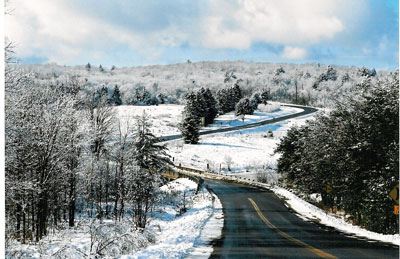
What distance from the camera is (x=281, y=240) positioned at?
1372cm

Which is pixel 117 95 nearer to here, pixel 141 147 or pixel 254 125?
pixel 254 125

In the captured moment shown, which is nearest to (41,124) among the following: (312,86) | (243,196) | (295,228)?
(295,228)

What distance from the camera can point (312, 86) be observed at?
19175cm

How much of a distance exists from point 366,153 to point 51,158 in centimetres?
1879

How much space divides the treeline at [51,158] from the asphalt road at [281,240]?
24.9 ft

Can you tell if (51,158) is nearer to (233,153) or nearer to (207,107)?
A: (233,153)

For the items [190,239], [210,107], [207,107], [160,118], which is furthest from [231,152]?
[190,239]

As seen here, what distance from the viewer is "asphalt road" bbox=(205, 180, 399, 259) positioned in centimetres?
1101

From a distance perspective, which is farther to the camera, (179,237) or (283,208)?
(283,208)

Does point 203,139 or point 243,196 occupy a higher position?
point 203,139

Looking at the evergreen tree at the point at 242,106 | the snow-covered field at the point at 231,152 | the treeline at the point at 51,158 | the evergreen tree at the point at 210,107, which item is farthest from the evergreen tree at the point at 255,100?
the treeline at the point at 51,158

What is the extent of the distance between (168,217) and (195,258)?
17339 mm

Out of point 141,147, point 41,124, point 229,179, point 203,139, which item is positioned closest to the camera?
point 41,124

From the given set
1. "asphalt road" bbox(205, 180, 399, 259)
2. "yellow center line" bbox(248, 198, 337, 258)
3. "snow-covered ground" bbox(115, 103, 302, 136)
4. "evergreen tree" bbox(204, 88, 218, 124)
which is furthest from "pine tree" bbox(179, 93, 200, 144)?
"yellow center line" bbox(248, 198, 337, 258)
